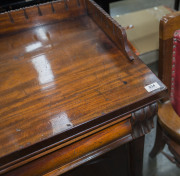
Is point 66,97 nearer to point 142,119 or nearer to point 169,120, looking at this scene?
point 142,119

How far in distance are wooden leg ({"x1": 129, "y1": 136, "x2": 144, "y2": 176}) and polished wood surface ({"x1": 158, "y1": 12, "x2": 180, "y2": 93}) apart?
0.25 m

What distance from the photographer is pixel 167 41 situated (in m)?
0.62

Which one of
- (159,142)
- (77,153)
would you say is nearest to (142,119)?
(77,153)

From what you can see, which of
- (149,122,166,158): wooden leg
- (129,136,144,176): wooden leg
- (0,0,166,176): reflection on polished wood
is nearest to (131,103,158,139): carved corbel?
(0,0,166,176): reflection on polished wood

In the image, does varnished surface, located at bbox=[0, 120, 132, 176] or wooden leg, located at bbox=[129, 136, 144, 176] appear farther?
wooden leg, located at bbox=[129, 136, 144, 176]

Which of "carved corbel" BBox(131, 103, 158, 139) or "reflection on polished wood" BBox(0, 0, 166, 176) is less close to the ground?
"reflection on polished wood" BBox(0, 0, 166, 176)

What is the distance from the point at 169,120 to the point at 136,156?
177 mm

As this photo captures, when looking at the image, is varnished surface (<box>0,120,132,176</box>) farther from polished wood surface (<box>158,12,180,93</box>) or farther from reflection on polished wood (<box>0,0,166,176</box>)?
polished wood surface (<box>158,12,180,93</box>)

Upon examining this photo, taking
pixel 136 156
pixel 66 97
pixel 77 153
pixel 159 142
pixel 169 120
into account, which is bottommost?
pixel 159 142

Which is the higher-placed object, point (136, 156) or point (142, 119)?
point (142, 119)

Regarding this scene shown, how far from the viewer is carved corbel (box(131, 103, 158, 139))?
1.67 feet

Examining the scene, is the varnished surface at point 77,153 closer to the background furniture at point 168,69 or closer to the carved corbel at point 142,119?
the carved corbel at point 142,119

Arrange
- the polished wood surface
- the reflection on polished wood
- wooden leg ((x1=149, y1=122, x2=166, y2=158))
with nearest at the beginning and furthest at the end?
the reflection on polished wood → the polished wood surface → wooden leg ((x1=149, y1=122, x2=166, y2=158))

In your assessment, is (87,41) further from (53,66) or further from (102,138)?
(102,138)
